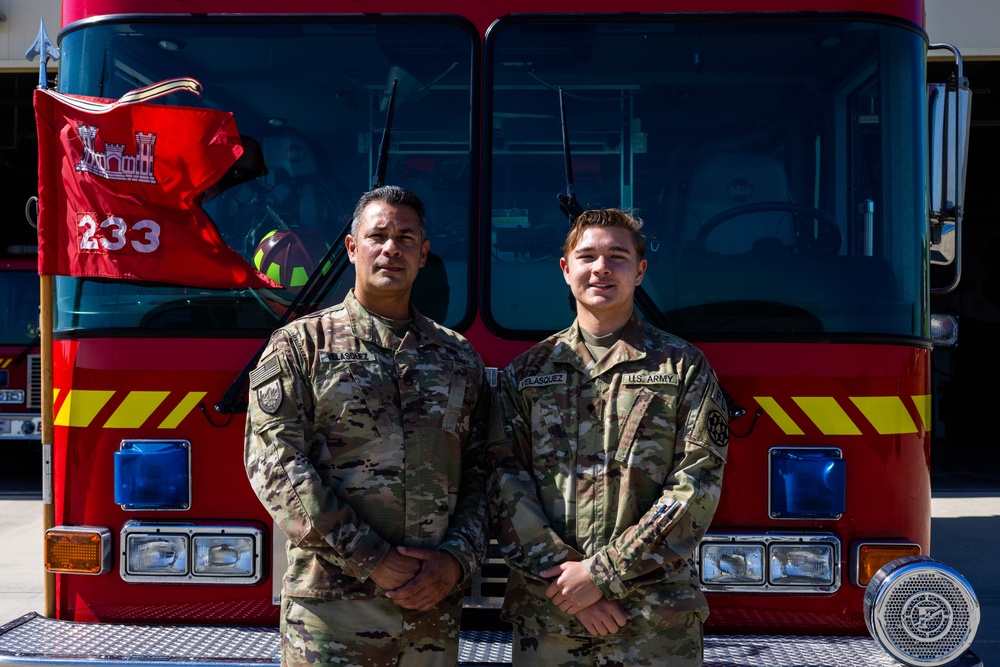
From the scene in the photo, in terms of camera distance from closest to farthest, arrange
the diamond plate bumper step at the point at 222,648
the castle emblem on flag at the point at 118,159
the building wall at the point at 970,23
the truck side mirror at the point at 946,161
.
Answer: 1. the diamond plate bumper step at the point at 222,648
2. the castle emblem on flag at the point at 118,159
3. the truck side mirror at the point at 946,161
4. the building wall at the point at 970,23

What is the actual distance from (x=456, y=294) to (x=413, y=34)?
0.77 meters

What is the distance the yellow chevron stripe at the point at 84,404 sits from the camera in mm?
2674

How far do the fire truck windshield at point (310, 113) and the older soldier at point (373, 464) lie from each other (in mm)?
486

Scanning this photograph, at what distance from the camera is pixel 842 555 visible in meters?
2.61

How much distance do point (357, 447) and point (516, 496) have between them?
378 millimetres

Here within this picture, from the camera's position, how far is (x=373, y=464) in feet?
7.04

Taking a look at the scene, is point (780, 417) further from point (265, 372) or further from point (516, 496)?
point (265, 372)

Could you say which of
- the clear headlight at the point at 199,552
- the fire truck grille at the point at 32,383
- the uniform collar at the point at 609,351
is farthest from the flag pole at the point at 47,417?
the fire truck grille at the point at 32,383

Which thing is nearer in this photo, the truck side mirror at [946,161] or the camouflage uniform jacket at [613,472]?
the camouflage uniform jacket at [613,472]

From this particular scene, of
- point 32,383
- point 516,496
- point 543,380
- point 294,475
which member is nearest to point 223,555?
point 294,475

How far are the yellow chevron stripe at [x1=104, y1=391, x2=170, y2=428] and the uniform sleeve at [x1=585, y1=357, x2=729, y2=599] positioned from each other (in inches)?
52.8

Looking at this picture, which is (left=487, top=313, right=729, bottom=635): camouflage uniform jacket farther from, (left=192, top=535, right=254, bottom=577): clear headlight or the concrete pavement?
the concrete pavement

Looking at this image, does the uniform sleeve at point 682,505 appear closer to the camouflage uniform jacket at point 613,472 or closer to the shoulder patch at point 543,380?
the camouflage uniform jacket at point 613,472

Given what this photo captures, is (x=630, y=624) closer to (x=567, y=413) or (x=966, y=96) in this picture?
(x=567, y=413)
